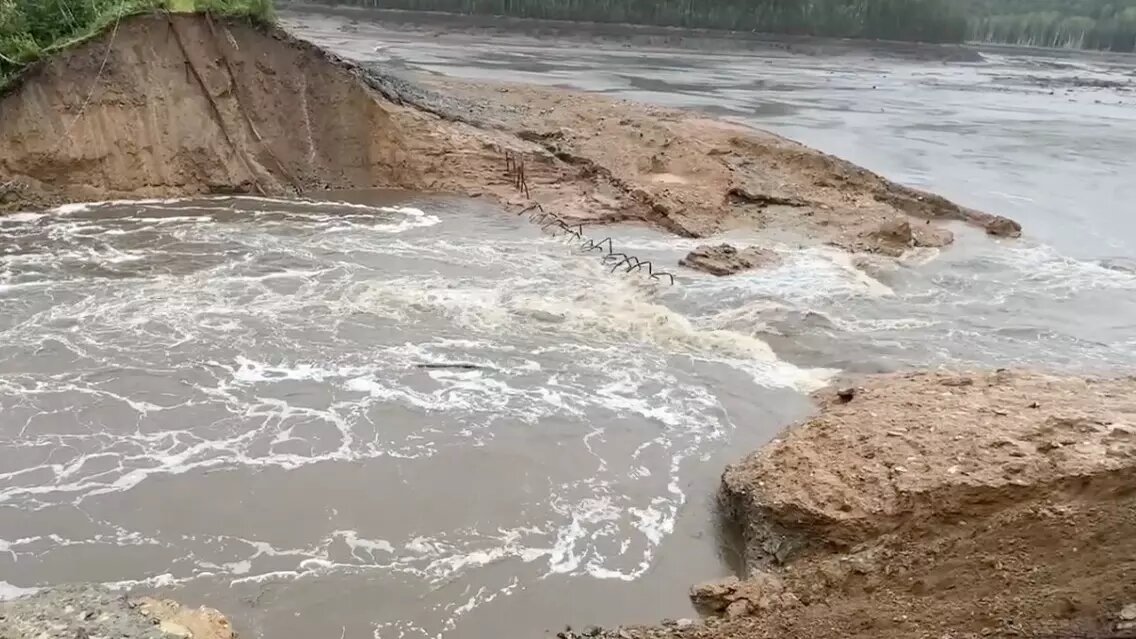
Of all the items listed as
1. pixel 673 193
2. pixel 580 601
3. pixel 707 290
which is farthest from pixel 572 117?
pixel 580 601

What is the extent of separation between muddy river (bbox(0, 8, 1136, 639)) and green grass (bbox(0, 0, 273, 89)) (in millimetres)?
2492

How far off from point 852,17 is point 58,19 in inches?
1945

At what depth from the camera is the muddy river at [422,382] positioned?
21.6 feet

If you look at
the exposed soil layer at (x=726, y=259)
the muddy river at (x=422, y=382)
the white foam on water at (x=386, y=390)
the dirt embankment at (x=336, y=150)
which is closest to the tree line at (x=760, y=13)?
the dirt embankment at (x=336, y=150)

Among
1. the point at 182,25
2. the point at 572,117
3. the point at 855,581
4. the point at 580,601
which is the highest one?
the point at 182,25

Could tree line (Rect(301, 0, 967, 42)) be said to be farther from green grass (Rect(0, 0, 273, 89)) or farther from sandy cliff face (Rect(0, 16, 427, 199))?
green grass (Rect(0, 0, 273, 89))

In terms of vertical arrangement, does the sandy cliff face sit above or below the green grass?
below

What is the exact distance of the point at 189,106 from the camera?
15.5 metres

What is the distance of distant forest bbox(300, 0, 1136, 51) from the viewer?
49.8m

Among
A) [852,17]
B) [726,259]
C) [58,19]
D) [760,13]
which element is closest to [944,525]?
[726,259]

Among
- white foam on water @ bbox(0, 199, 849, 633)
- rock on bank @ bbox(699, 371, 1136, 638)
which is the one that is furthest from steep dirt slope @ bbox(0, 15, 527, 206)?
rock on bank @ bbox(699, 371, 1136, 638)

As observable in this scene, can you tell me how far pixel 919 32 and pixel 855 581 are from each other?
59.7 m

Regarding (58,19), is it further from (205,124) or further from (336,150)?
(336,150)

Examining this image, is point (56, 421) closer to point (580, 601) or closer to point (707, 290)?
point (580, 601)
